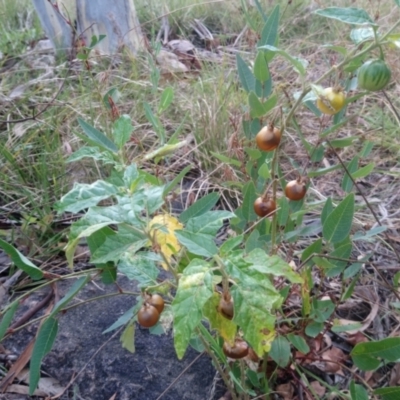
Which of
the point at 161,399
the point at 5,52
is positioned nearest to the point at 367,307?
the point at 161,399

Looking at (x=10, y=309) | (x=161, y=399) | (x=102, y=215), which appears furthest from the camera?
(x=161, y=399)

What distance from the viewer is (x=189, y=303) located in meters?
0.64

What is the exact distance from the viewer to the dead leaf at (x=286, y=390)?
1099 mm

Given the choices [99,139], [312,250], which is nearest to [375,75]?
[312,250]

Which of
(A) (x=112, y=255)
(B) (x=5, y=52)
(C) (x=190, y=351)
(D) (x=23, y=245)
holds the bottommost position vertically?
(C) (x=190, y=351)

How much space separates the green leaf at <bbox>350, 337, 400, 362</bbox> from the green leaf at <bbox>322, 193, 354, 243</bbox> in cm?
20

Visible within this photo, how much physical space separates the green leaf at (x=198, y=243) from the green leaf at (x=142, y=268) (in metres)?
0.11

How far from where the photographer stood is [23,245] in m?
1.56

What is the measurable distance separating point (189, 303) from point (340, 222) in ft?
1.38

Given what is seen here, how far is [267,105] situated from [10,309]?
0.60 metres

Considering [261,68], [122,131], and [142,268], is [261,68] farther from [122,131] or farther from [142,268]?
[142,268]

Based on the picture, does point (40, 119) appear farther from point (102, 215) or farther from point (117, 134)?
point (102, 215)

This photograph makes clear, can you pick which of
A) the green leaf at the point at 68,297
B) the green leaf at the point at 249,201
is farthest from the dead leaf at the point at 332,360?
the green leaf at the point at 68,297

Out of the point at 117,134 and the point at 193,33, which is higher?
the point at 117,134
